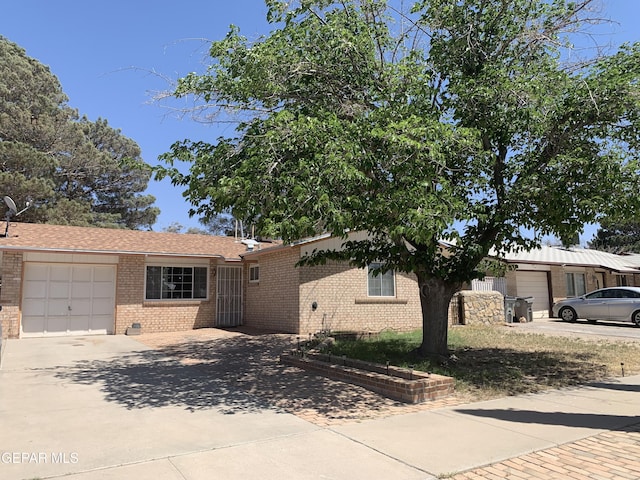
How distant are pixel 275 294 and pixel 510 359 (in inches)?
333

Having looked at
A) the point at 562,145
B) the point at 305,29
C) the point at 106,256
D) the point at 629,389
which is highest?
the point at 305,29

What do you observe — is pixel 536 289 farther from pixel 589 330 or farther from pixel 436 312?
pixel 436 312

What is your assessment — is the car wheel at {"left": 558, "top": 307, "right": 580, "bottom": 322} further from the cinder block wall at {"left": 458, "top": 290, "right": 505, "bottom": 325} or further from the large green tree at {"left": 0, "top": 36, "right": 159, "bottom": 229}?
the large green tree at {"left": 0, "top": 36, "right": 159, "bottom": 229}

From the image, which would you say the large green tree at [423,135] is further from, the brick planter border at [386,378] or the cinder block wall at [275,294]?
the cinder block wall at [275,294]

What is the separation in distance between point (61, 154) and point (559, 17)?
31.0m

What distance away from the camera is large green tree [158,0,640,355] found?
693cm

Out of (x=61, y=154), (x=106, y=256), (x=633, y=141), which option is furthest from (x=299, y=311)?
(x=61, y=154)

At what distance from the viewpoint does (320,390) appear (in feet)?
26.3

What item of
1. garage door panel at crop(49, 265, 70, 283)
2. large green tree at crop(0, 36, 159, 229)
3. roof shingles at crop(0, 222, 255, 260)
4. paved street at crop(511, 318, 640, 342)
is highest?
large green tree at crop(0, 36, 159, 229)

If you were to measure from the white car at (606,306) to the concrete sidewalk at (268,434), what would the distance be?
1227cm

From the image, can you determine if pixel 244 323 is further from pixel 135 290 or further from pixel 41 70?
pixel 41 70

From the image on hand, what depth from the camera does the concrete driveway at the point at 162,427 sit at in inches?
178

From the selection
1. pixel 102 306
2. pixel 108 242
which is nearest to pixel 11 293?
pixel 102 306

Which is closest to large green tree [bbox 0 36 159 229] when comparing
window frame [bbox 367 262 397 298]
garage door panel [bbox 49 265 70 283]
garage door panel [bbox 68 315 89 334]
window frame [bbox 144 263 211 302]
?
window frame [bbox 144 263 211 302]
